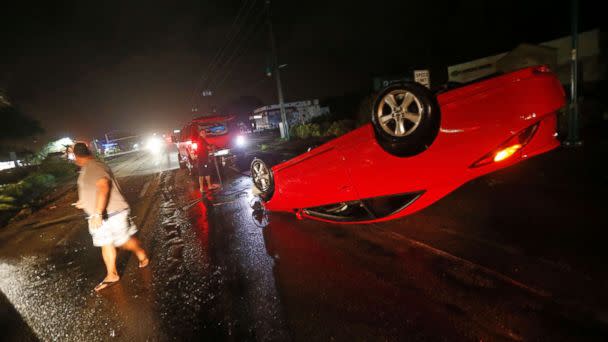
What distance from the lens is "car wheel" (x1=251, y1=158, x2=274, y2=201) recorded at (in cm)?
432

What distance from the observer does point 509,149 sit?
8.90ft

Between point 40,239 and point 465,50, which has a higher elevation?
point 465,50

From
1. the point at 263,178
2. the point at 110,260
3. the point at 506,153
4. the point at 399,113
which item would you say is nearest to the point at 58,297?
the point at 110,260

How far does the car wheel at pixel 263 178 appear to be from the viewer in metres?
4.32

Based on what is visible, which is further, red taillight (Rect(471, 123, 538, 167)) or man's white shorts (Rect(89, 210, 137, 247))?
man's white shorts (Rect(89, 210, 137, 247))

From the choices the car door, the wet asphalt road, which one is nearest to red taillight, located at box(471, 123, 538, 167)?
the wet asphalt road

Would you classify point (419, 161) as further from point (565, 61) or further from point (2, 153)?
point (2, 153)

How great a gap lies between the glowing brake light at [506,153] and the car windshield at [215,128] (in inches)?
442

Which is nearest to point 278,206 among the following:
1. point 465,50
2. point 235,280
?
point 235,280

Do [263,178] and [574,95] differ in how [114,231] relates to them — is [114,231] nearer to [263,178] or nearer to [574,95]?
[263,178]

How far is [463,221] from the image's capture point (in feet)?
12.5

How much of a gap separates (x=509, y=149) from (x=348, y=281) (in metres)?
1.94

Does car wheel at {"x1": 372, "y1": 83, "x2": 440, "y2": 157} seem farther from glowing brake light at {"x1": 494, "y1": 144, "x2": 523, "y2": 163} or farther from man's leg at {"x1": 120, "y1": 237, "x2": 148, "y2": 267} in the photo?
man's leg at {"x1": 120, "y1": 237, "x2": 148, "y2": 267}

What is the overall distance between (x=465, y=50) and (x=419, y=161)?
27143 mm
